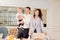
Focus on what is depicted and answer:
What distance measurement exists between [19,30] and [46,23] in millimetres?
445

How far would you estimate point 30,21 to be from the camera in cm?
191

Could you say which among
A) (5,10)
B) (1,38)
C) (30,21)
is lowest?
(1,38)

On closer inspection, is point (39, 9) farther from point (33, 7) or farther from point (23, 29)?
point (23, 29)

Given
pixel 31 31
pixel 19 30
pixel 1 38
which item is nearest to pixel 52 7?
pixel 31 31

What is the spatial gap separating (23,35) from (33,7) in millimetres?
470

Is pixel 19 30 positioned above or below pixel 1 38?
above

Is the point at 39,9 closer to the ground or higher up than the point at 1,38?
higher up

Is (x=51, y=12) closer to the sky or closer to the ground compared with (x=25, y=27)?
closer to the sky

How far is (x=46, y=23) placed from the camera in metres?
1.91

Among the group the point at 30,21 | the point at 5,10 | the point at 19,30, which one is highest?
the point at 5,10

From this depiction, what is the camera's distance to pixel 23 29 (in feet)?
6.18

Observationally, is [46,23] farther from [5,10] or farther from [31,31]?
[5,10]

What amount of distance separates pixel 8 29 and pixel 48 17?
66cm

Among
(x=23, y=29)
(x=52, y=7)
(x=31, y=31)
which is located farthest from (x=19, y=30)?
(x=52, y=7)
